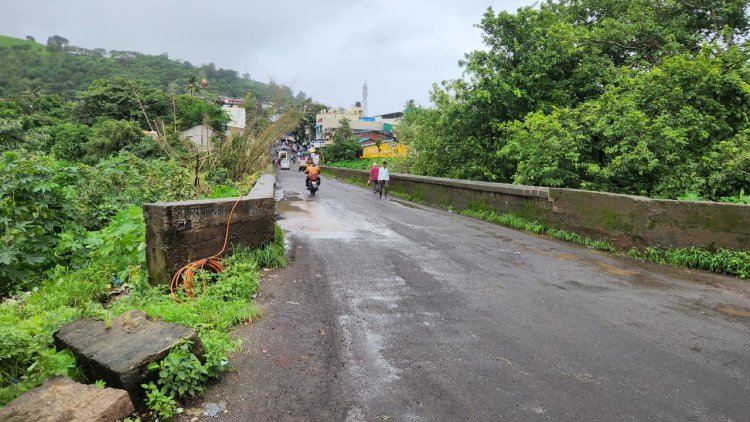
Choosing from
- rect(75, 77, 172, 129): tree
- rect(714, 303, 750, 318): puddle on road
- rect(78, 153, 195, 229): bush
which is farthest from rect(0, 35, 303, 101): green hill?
rect(714, 303, 750, 318): puddle on road

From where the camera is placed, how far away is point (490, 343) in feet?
12.9

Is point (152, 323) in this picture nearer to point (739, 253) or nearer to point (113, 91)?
point (739, 253)

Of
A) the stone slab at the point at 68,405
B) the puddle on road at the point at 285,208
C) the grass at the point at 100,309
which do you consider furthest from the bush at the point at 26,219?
the puddle on road at the point at 285,208

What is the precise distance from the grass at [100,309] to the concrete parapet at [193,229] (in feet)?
0.71

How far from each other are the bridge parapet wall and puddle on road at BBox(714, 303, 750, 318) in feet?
6.81

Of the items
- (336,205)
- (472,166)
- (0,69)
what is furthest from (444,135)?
(0,69)

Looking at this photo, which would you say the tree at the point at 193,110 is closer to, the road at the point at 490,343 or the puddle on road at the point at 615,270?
the road at the point at 490,343

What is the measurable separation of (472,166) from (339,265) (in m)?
11.1

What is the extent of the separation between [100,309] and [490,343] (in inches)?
147

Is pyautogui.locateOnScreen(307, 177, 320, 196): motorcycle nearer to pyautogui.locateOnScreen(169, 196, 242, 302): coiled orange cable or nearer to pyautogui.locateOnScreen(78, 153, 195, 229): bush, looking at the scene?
pyautogui.locateOnScreen(78, 153, 195, 229): bush

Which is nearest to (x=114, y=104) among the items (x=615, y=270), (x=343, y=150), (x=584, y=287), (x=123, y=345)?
(x=343, y=150)

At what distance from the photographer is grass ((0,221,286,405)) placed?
10.7ft

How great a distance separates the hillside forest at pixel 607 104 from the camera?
9.73 m

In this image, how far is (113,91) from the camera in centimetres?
4194
